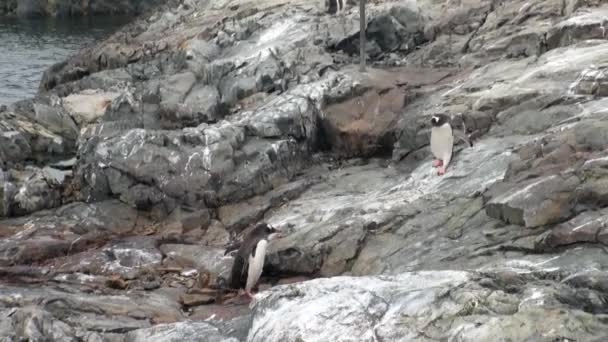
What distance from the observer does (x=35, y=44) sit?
4428 centimetres

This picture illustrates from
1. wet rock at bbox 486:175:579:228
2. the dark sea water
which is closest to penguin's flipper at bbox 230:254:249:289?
wet rock at bbox 486:175:579:228

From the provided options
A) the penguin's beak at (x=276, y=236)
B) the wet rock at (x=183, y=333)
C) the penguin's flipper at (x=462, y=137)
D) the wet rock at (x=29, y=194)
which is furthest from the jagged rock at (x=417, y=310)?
the wet rock at (x=29, y=194)

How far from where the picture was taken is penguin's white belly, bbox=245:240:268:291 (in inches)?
431

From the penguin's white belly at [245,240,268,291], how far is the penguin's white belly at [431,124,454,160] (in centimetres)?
357

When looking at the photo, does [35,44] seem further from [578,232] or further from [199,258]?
[578,232]

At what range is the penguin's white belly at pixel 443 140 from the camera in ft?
40.4

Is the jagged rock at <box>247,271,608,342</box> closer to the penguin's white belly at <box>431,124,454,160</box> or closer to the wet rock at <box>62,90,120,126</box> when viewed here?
the penguin's white belly at <box>431,124,454,160</box>

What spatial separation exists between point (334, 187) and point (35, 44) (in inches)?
1405

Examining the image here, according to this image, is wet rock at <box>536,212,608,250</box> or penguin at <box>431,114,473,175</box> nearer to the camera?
wet rock at <box>536,212,608,250</box>

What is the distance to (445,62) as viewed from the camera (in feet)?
59.2

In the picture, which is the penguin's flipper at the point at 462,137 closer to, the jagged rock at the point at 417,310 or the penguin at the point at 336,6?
the jagged rock at the point at 417,310

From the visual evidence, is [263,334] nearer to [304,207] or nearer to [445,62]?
[304,207]

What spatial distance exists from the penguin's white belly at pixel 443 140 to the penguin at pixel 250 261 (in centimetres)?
337

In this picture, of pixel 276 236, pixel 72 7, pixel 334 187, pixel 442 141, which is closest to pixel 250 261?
pixel 276 236
